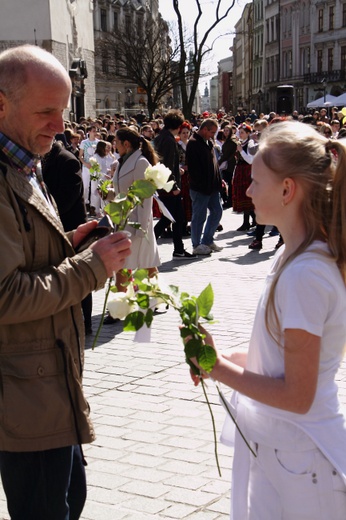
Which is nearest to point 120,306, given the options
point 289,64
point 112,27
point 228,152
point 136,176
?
point 136,176

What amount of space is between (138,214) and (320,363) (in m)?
5.73

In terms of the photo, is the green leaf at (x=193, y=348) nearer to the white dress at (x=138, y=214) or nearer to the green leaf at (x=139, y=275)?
the green leaf at (x=139, y=275)

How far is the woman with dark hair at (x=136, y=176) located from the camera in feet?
25.5

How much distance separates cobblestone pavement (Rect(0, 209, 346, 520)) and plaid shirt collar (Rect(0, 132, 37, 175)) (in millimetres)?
542

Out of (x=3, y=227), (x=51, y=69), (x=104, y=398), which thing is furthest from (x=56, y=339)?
(x=104, y=398)

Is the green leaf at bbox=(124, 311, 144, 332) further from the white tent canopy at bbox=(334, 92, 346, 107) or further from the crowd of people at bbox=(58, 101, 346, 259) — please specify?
the white tent canopy at bbox=(334, 92, 346, 107)

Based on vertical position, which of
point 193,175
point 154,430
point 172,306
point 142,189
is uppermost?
point 142,189

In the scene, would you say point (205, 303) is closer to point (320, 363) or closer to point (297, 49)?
point (320, 363)

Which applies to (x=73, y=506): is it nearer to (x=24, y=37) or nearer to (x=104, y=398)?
(x=104, y=398)

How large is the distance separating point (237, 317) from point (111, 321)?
4.07 ft

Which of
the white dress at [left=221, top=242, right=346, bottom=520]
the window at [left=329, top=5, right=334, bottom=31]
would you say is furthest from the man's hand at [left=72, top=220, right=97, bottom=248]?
the window at [left=329, top=5, right=334, bottom=31]

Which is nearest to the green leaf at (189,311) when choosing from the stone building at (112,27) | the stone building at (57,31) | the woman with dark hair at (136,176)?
the woman with dark hair at (136,176)

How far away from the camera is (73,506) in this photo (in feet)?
8.86

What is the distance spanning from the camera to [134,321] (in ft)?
7.62
